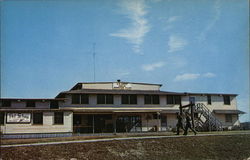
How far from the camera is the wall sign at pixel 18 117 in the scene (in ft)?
94.6

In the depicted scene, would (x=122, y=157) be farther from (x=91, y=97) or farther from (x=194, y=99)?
(x=194, y=99)

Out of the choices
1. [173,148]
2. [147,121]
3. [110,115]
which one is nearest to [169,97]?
[147,121]

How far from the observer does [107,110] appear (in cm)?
3459

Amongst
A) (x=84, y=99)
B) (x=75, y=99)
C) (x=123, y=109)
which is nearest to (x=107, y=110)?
(x=123, y=109)


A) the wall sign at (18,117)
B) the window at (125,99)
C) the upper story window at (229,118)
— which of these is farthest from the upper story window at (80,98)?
the upper story window at (229,118)

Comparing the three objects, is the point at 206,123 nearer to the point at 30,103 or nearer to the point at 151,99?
the point at 151,99

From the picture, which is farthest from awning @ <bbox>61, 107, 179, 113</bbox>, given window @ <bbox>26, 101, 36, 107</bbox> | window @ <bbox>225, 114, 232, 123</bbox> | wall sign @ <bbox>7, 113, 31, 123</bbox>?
window @ <bbox>225, 114, 232, 123</bbox>

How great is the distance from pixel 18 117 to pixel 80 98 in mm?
7936

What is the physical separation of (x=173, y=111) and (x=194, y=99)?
436 cm

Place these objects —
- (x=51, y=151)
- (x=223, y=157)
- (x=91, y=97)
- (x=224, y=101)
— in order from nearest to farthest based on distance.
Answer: (x=51, y=151)
(x=223, y=157)
(x=91, y=97)
(x=224, y=101)

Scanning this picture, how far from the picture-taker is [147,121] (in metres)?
37.0

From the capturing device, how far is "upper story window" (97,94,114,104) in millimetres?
35844

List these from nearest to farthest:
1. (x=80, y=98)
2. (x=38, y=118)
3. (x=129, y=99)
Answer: (x=38, y=118) < (x=80, y=98) < (x=129, y=99)

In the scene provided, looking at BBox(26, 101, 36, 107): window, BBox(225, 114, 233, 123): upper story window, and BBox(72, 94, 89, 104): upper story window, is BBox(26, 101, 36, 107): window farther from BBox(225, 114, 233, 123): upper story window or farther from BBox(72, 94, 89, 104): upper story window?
BBox(225, 114, 233, 123): upper story window
